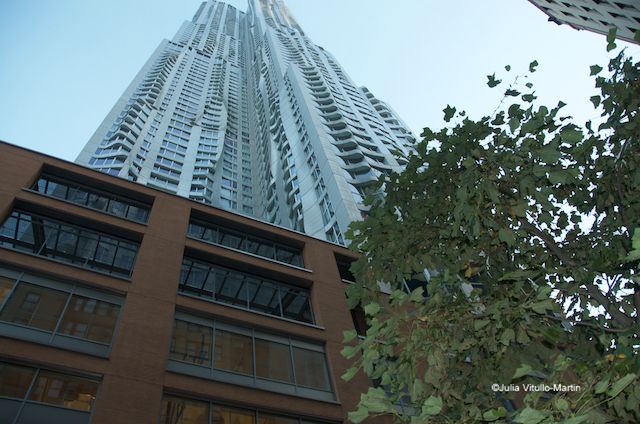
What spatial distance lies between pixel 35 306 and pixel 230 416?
701cm

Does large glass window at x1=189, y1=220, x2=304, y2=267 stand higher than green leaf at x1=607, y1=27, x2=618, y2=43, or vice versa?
large glass window at x1=189, y1=220, x2=304, y2=267

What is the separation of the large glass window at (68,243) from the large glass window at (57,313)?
1.73m

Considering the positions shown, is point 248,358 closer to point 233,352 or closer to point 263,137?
point 233,352

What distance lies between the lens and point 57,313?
14180 millimetres

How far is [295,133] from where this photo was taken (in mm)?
57281

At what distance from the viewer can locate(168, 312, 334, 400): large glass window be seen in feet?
49.3

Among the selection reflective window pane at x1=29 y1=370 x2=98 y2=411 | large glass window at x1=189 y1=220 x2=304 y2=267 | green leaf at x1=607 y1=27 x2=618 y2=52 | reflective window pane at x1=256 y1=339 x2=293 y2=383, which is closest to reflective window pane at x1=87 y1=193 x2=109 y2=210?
large glass window at x1=189 y1=220 x2=304 y2=267

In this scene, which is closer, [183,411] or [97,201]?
[183,411]

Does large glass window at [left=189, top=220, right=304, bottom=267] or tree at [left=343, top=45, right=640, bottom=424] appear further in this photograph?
large glass window at [left=189, top=220, right=304, bottom=267]

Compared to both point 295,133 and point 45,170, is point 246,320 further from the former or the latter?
point 295,133

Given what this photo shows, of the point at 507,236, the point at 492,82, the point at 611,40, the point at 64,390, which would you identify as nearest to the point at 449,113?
the point at 492,82

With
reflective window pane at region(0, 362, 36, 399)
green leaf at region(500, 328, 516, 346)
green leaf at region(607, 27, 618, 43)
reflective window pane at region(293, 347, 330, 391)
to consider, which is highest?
reflective window pane at region(293, 347, 330, 391)

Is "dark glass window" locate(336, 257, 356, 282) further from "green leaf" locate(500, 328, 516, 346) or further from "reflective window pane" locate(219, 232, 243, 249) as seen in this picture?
"green leaf" locate(500, 328, 516, 346)

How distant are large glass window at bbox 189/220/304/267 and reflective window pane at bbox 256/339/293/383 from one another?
519 centimetres
